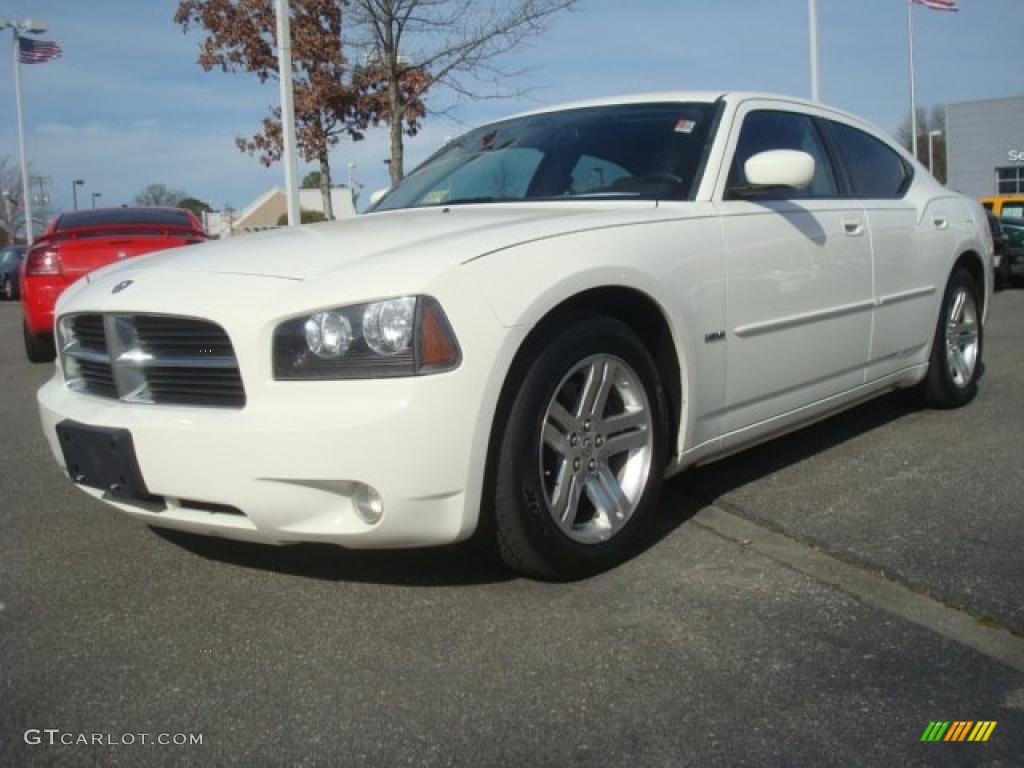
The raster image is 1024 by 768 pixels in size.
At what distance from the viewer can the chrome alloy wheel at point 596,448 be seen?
3004 millimetres

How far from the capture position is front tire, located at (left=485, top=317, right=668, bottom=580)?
282 cm

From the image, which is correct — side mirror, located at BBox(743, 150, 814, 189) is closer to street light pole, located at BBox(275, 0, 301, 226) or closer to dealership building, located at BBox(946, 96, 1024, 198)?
street light pole, located at BBox(275, 0, 301, 226)

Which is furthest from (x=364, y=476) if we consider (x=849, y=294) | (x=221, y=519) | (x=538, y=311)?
(x=849, y=294)

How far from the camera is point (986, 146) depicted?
48406mm

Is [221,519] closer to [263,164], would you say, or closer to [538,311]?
[538,311]

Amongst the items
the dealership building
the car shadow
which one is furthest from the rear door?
the dealership building

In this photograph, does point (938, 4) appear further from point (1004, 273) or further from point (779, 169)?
point (779, 169)

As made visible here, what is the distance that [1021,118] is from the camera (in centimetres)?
4728

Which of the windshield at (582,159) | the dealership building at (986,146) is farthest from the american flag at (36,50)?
the dealership building at (986,146)

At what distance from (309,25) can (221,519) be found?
576 inches

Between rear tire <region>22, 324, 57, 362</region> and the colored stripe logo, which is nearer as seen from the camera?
the colored stripe logo

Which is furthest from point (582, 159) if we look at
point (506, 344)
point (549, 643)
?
point (549, 643)

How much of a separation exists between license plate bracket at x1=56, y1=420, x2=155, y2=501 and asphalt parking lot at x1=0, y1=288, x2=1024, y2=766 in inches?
14.3

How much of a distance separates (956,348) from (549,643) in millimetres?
3635
